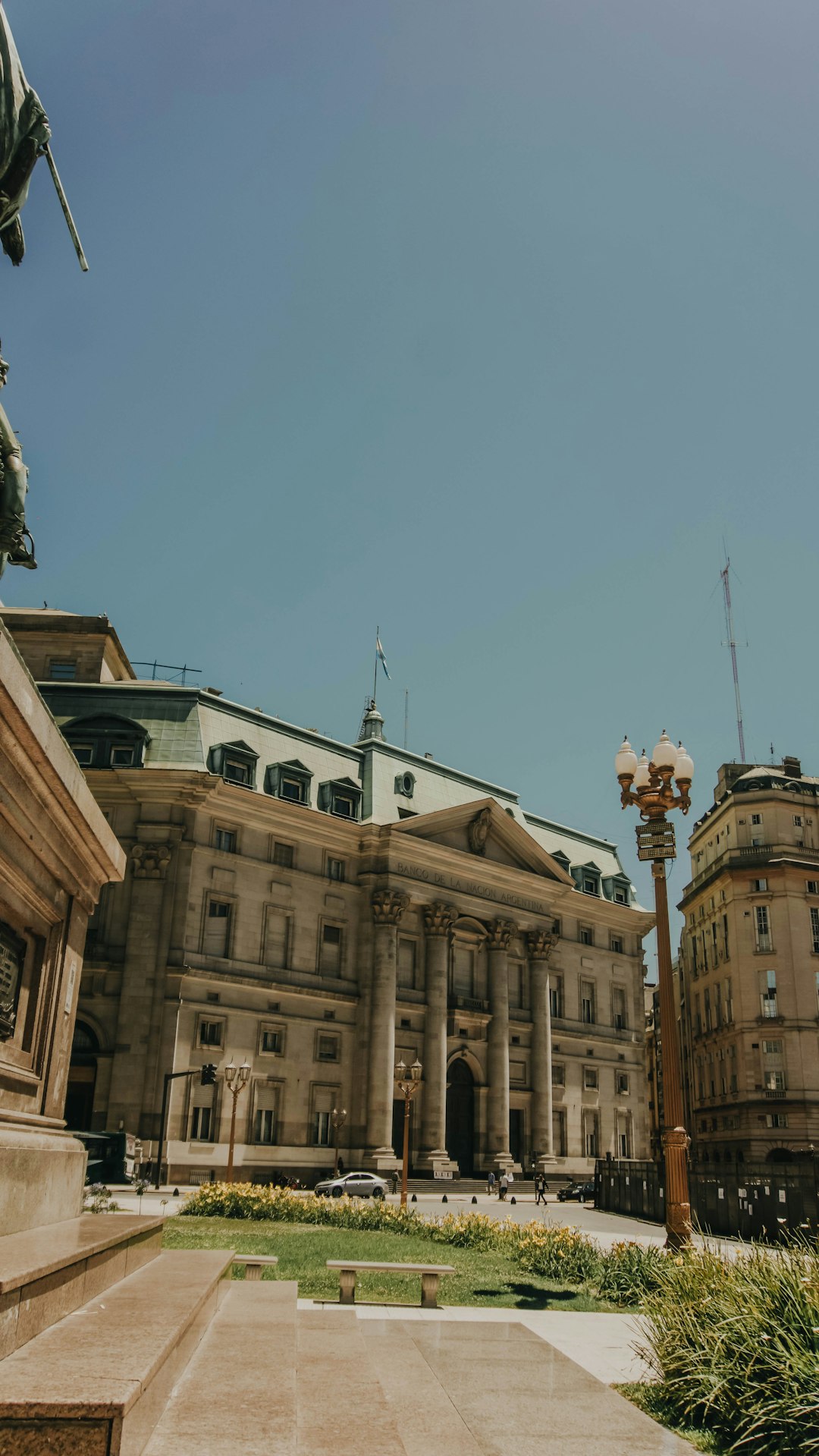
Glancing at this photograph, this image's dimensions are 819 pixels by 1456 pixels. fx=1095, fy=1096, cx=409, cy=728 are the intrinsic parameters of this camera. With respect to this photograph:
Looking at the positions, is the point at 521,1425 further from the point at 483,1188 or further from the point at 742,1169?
the point at 483,1188

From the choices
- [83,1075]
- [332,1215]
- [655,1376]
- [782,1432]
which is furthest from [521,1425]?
[83,1075]

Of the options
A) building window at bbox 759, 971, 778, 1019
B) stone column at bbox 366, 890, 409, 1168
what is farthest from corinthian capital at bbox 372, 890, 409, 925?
building window at bbox 759, 971, 778, 1019

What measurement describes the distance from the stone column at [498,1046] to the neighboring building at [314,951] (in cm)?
12

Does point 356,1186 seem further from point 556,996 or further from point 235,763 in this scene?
point 556,996

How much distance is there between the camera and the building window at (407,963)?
57844 mm

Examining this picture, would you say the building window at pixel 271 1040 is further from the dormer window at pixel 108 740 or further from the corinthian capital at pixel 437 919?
the dormer window at pixel 108 740

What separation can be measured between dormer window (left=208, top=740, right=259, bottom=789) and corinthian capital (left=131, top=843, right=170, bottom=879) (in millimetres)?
4794

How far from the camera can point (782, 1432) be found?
23.2 ft

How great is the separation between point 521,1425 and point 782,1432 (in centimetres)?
176

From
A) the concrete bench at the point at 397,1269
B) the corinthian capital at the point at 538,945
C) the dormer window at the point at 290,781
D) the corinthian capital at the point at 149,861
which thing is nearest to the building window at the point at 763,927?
the corinthian capital at the point at 538,945

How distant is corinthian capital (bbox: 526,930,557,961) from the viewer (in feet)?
211

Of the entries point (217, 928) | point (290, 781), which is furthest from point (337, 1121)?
point (290, 781)

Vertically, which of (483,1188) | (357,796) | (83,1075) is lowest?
(483,1188)

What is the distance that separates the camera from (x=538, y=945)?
6450 centimetres
